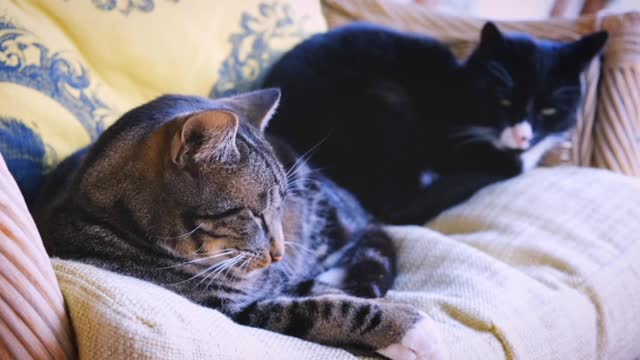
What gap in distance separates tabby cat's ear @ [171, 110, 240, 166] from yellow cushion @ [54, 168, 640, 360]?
19 cm

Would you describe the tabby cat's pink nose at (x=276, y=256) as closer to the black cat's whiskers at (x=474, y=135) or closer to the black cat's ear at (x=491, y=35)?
the black cat's whiskers at (x=474, y=135)

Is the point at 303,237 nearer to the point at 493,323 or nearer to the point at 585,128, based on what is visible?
the point at 493,323

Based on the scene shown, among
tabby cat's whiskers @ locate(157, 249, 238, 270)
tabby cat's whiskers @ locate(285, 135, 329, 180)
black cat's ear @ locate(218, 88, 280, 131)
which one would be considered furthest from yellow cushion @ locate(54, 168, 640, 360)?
black cat's ear @ locate(218, 88, 280, 131)

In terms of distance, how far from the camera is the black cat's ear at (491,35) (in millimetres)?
1439

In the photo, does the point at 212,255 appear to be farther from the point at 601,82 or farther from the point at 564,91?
the point at 601,82

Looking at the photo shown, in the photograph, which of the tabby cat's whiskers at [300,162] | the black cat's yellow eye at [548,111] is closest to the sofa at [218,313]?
the black cat's yellow eye at [548,111]

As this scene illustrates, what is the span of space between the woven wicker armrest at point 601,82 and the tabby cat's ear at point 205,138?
43.2 inches

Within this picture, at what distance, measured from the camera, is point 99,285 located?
0.70 metres

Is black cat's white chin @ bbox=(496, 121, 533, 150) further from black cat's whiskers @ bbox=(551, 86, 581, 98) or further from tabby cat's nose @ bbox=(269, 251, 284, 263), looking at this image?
tabby cat's nose @ bbox=(269, 251, 284, 263)

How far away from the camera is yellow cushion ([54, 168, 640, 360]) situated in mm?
662

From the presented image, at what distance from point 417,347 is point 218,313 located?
0.95 feet

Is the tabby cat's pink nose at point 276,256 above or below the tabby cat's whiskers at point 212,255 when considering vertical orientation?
below

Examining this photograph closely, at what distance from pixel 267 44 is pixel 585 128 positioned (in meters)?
0.91

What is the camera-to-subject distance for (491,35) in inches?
57.2
